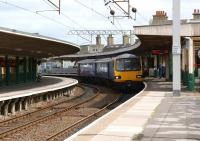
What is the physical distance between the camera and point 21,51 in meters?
35.0

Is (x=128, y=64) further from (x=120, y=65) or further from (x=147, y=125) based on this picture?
(x=147, y=125)

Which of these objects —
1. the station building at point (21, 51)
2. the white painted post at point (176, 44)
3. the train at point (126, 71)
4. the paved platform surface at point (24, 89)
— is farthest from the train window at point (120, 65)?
the white painted post at point (176, 44)

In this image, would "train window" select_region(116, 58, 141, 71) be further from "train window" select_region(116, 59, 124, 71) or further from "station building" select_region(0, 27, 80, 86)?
"station building" select_region(0, 27, 80, 86)

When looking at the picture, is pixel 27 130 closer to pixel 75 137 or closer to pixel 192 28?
pixel 75 137

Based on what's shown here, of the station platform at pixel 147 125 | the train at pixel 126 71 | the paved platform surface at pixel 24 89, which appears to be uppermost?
the train at pixel 126 71

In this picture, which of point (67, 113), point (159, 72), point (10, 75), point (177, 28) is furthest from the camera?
point (159, 72)

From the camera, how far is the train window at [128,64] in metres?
37.9

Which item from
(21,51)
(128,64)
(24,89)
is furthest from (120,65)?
(24,89)

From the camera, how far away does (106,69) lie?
1694 inches

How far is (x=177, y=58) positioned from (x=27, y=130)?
38.7 feet

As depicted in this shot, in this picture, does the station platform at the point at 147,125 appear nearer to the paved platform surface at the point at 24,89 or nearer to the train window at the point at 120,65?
the paved platform surface at the point at 24,89

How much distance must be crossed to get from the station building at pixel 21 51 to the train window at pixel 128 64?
3.59 meters

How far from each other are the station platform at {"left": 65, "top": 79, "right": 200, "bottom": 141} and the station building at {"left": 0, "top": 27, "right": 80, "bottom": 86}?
677cm

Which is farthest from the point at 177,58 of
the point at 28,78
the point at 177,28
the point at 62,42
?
the point at 28,78
